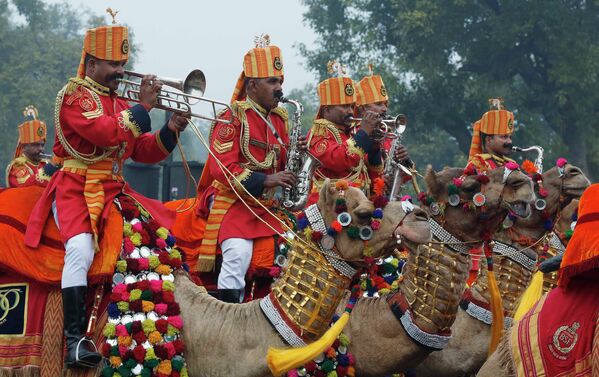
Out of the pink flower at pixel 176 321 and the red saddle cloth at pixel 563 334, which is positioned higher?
the red saddle cloth at pixel 563 334

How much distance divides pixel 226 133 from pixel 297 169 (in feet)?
2.39

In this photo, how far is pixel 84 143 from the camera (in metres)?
7.32

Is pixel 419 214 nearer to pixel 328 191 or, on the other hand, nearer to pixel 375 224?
pixel 375 224

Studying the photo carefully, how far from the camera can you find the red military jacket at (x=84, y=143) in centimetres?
707

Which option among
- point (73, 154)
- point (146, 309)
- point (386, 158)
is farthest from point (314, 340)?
point (386, 158)

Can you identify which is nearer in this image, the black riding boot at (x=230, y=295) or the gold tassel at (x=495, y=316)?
the gold tassel at (x=495, y=316)

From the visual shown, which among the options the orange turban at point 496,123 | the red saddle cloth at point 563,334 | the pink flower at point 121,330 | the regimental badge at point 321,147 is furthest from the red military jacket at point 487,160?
the red saddle cloth at point 563,334

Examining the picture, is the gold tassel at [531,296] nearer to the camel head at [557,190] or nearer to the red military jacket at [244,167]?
the camel head at [557,190]

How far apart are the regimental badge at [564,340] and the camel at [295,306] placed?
1219 mm

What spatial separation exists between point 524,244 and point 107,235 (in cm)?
329

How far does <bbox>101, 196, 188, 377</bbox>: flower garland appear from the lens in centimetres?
665

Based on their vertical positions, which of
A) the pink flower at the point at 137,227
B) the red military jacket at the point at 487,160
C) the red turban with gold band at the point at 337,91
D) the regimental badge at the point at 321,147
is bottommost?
the pink flower at the point at 137,227

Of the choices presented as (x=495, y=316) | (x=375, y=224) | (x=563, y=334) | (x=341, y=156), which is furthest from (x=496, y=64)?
(x=563, y=334)

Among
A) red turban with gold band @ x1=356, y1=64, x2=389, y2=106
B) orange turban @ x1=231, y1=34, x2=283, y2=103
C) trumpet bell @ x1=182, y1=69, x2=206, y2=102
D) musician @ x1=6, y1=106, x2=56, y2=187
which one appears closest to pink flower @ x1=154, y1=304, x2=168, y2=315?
trumpet bell @ x1=182, y1=69, x2=206, y2=102
